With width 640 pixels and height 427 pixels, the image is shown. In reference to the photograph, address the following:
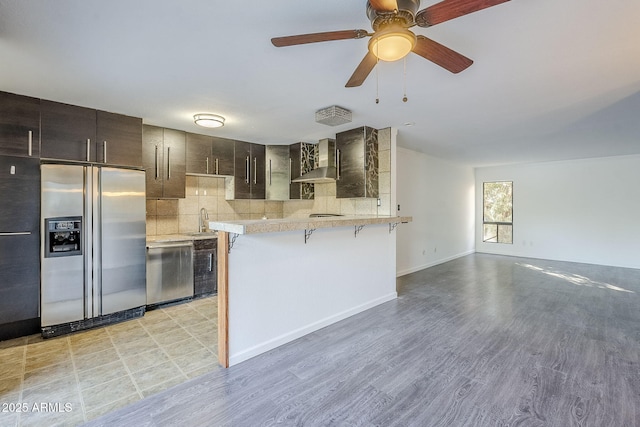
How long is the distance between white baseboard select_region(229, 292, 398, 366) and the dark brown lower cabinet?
1.99m

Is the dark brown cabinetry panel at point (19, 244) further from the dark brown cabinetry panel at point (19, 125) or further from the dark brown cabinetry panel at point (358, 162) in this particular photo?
the dark brown cabinetry panel at point (358, 162)

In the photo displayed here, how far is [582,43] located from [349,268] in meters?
2.86

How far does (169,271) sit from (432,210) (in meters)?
5.50

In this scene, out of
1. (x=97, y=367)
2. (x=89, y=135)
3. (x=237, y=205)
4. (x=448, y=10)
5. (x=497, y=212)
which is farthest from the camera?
(x=497, y=212)

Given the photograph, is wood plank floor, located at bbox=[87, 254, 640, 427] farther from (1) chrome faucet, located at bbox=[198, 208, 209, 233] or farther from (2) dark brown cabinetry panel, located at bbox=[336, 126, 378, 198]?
(1) chrome faucet, located at bbox=[198, 208, 209, 233]

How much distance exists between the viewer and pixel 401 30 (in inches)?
58.1

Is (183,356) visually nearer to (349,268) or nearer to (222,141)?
(349,268)

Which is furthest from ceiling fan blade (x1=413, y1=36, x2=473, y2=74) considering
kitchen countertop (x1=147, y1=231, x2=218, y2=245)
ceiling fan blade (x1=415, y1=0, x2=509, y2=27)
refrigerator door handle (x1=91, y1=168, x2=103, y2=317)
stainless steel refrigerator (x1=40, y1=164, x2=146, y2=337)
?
kitchen countertop (x1=147, y1=231, x2=218, y2=245)

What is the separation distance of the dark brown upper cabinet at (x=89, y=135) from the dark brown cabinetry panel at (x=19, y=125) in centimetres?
6

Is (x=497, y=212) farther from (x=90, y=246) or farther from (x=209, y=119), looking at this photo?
(x=90, y=246)

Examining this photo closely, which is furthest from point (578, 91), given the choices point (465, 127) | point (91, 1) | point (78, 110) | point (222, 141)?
point (78, 110)

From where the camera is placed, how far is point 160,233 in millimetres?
4426

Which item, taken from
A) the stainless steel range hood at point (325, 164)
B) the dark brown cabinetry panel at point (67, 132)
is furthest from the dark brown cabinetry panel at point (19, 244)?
the stainless steel range hood at point (325, 164)

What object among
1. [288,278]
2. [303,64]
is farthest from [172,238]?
[303,64]
